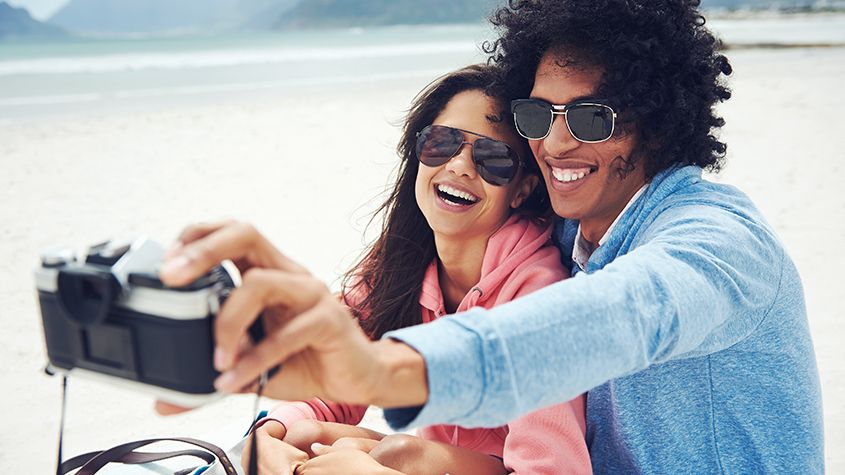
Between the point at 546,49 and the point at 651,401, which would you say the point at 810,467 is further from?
the point at 546,49

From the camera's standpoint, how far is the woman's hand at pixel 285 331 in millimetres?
1084

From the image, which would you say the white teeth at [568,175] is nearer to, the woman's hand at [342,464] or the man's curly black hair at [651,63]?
the man's curly black hair at [651,63]

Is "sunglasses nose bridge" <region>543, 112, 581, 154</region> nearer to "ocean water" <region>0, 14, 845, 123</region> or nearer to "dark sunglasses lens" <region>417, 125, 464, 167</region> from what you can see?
"dark sunglasses lens" <region>417, 125, 464, 167</region>

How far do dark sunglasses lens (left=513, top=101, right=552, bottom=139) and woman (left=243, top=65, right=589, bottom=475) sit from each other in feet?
0.38

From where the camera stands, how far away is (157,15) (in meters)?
128

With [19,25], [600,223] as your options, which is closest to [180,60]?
[600,223]

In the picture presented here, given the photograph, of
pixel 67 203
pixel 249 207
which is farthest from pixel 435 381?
pixel 67 203

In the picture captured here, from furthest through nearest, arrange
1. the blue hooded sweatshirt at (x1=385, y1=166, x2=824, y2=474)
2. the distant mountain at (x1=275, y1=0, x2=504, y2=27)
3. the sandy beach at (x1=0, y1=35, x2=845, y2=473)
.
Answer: the distant mountain at (x1=275, y1=0, x2=504, y2=27)
the sandy beach at (x1=0, y1=35, x2=845, y2=473)
the blue hooded sweatshirt at (x1=385, y1=166, x2=824, y2=474)

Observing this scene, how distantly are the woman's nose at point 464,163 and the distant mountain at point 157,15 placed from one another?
125286 millimetres

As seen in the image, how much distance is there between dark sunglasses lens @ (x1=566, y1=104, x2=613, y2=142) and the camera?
2.21m

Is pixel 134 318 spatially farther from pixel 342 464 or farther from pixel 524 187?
pixel 524 187

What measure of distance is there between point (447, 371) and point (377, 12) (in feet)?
344

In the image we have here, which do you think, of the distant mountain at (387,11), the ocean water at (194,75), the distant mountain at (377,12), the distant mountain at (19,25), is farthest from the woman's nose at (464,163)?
the distant mountain at (377,12)

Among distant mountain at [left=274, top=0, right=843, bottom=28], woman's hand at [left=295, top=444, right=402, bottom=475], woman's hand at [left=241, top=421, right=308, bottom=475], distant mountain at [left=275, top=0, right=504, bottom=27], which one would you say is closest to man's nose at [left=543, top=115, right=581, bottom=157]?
woman's hand at [left=295, top=444, right=402, bottom=475]
